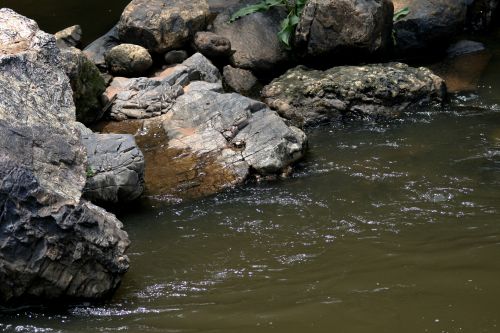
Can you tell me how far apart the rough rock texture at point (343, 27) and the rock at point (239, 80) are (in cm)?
88

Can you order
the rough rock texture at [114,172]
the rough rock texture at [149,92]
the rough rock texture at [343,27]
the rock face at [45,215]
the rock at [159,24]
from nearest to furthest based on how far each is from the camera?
the rock face at [45,215] < the rough rock texture at [114,172] < the rough rock texture at [149,92] < the rough rock texture at [343,27] < the rock at [159,24]

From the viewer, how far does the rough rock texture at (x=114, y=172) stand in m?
6.90

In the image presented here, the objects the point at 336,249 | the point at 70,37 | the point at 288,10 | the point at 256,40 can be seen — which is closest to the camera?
the point at 336,249

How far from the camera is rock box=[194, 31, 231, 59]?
10172 millimetres

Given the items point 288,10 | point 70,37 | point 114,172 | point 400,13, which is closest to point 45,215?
point 114,172

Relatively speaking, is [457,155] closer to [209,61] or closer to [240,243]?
[240,243]

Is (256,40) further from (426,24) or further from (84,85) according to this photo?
(84,85)

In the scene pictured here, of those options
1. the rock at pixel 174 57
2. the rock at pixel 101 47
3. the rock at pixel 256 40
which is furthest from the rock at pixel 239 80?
the rock at pixel 101 47

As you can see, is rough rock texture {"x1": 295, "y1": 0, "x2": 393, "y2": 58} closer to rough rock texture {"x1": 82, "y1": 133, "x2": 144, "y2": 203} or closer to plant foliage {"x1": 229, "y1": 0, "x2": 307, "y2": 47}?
plant foliage {"x1": 229, "y1": 0, "x2": 307, "y2": 47}

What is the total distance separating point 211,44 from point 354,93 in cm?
229

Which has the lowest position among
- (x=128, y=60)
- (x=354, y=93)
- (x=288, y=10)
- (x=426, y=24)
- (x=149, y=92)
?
(x=354, y=93)

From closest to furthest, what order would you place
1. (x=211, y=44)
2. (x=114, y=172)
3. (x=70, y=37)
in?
(x=114, y=172) < (x=211, y=44) < (x=70, y=37)

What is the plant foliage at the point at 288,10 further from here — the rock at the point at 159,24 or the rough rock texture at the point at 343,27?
the rock at the point at 159,24

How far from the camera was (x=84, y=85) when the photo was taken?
27.7ft
